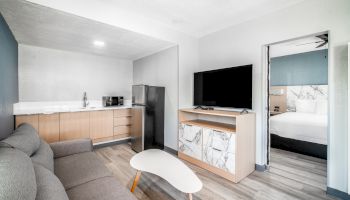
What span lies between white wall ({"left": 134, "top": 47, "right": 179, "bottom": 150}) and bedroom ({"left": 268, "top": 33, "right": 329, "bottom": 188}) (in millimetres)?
1776

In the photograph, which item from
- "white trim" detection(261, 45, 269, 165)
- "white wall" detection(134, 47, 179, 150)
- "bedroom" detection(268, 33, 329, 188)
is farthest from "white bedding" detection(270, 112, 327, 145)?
"white wall" detection(134, 47, 179, 150)

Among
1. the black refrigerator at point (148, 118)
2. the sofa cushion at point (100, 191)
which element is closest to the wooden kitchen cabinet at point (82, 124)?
the black refrigerator at point (148, 118)

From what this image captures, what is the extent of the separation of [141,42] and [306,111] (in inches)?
201

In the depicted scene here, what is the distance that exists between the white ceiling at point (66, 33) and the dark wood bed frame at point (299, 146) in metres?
3.24

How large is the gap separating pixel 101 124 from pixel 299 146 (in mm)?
4338

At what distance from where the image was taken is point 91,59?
418 cm

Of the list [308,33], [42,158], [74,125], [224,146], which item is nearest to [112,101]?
[74,125]

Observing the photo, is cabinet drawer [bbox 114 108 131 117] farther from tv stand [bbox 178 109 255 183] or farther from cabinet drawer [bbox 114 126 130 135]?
tv stand [bbox 178 109 255 183]

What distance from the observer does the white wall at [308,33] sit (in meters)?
1.95

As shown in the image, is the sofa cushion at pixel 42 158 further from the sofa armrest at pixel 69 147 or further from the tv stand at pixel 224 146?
the tv stand at pixel 224 146

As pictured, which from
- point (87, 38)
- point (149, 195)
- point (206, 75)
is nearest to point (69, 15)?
point (87, 38)

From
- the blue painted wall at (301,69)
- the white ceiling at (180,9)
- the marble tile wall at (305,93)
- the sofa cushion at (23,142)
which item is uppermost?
the white ceiling at (180,9)

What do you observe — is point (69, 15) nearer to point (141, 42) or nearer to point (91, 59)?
point (141, 42)

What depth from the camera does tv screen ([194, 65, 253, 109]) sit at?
261 cm
